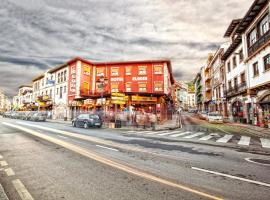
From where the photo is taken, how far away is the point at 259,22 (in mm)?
20609

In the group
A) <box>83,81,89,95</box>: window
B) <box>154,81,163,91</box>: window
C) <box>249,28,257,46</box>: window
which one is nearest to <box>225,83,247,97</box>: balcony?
<box>249,28,257,46</box>: window

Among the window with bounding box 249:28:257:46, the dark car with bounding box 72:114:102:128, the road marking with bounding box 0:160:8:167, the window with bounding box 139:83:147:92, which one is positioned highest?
the window with bounding box 249:28:257:46

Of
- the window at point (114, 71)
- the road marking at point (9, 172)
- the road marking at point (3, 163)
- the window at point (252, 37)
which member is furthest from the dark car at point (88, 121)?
the window at point (252, 37)

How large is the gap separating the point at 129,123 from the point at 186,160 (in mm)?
15687

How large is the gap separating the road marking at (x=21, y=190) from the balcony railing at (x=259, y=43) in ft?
75.0

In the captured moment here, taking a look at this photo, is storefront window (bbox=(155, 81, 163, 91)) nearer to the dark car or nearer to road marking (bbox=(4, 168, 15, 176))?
the dark car

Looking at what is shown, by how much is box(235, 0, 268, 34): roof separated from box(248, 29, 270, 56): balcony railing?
3138 millimetres

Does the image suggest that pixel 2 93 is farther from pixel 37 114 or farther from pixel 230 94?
pixel 230 94

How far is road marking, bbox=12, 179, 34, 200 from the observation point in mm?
3445

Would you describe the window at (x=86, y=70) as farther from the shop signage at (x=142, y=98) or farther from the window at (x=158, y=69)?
the shop signage at (x=142, y=98)

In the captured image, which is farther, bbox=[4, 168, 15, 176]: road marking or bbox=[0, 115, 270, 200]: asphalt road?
bbox=[4, 168, 15, 176]: road marking

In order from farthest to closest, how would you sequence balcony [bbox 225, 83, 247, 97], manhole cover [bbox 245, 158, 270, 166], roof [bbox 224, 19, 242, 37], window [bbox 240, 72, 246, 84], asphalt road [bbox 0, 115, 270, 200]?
roof [bbox 224, 19, 242, 37] < window [bbox 240, 72, 246, 84] < balcony [bbox 225, 83, 247, 97] < manhole cover [bbox 245, 158, 270, 166] < asphalt road [bbox 0, 115, 270, 200]

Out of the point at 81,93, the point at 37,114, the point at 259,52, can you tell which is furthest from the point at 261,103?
the point at 37,114

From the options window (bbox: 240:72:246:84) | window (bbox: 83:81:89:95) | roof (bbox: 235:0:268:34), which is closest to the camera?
roof (bbox: 235:0:268:34)
